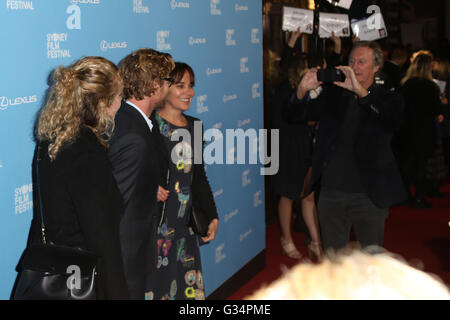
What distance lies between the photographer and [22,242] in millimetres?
2582

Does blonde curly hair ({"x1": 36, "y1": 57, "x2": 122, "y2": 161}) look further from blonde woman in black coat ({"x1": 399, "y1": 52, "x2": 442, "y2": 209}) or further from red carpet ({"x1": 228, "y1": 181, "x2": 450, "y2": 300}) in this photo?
blonde woman in black coat ({"x1": 399, "y1": 52, "x2": 442, "y2": 209})

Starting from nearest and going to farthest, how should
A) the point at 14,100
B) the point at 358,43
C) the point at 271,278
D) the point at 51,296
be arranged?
the point at 51,296, the point at 14,100, the point at 358,43, the point at 271,278

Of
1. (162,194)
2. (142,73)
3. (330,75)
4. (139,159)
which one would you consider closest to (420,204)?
(330,75)

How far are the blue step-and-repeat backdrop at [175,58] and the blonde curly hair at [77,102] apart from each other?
0.95ft

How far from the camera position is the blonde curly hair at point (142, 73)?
296cm

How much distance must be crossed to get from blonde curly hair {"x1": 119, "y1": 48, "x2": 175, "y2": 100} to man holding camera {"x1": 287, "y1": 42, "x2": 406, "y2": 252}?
1.05 m

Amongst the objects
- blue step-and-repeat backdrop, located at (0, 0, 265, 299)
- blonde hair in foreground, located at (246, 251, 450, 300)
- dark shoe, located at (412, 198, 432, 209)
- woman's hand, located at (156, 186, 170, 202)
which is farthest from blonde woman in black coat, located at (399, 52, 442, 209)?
blonde hair in foreground, located at (246, 251, 450, 300)

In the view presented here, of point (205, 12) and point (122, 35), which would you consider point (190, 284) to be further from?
point (205, 12)

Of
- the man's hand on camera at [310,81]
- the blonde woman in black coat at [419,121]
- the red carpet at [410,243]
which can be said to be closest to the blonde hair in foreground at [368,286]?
the man's hand on camera at [310,81]

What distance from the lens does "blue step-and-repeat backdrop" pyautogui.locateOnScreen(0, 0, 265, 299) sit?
249 centimetres

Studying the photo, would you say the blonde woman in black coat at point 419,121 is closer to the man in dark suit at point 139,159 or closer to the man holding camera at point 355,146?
the man holding camera at point 355,146

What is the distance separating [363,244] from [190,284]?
115cm

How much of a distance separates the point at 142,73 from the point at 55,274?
118cm

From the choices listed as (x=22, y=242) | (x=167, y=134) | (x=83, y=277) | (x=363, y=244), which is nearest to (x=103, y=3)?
(x=167, y=134)
